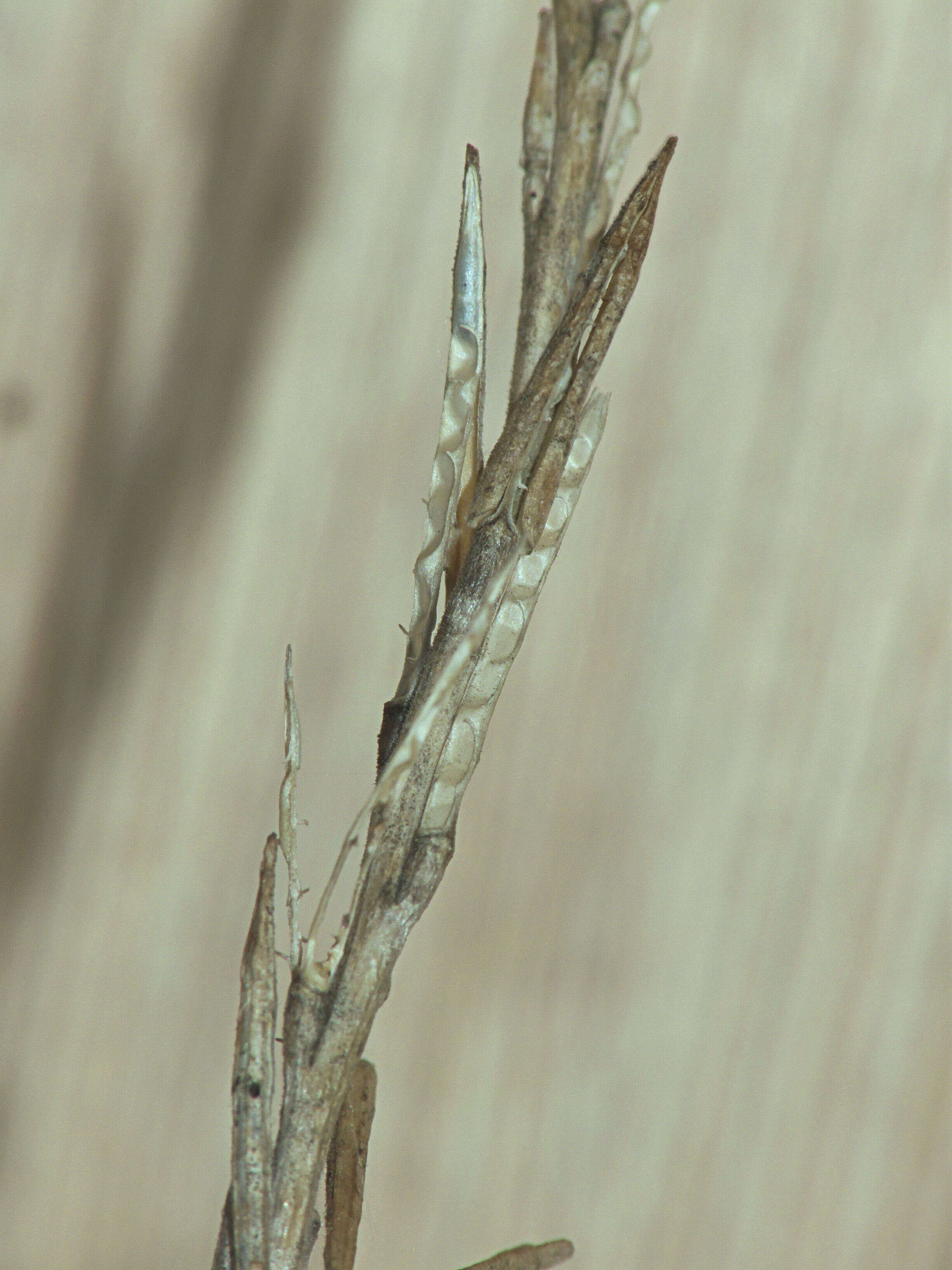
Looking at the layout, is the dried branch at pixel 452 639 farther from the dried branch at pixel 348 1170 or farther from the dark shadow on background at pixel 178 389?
the dark shadow on background at pixel 178 389

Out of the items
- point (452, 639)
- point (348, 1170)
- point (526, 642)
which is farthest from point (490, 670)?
point (526, 642)

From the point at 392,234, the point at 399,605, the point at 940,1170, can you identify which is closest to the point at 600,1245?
the point at 940,1170

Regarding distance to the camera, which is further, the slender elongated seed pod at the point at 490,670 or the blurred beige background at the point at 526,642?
the blurred beige background at the point at 526,642

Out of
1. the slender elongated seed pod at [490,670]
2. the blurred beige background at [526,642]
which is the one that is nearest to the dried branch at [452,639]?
the slender elongated seed pod at [490,670]

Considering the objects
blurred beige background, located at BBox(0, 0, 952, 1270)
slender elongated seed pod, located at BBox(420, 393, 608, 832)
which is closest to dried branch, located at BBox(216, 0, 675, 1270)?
slender elongated seed pod, located at BBox(420, 393, 608, 832)

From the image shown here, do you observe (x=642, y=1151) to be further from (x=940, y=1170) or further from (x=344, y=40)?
(x=344, y=40)
